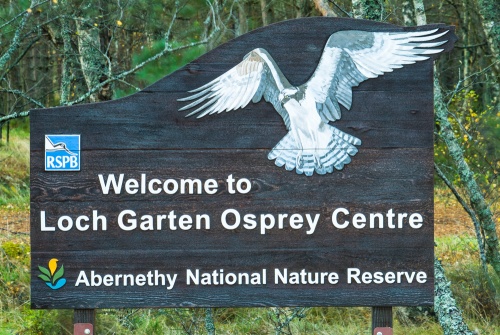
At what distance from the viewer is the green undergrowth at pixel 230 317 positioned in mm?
5225

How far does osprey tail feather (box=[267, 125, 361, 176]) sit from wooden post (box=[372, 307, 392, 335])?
74 cm

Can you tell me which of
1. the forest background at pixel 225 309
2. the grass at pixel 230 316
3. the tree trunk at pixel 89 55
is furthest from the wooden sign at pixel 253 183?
the tree trunk at pixel 89 55

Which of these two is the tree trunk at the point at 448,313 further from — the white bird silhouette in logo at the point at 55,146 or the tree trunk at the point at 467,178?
the white bird silhouette in logo at the point at 55,146

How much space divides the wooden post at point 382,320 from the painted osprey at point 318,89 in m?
0.74

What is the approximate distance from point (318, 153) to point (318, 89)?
1.00 feet

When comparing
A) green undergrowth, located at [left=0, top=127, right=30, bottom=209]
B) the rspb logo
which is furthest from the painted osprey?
green undergrowth, located at [left=0, top=127, right=30, bottom=209]

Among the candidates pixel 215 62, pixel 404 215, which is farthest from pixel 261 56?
pixel 404 215

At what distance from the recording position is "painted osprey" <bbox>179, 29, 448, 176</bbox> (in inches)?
132

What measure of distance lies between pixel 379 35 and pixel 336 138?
541 millimetres

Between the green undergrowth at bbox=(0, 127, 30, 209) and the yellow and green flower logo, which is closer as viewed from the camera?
the yellow and green flower logo

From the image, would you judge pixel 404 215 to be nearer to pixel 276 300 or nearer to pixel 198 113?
pixel 276 300

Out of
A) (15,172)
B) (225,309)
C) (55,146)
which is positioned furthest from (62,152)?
(15,172)

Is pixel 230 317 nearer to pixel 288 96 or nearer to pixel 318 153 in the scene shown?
pixel 318 153

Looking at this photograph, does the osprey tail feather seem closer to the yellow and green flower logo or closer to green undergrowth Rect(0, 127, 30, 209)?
the yellow and green flower logo
